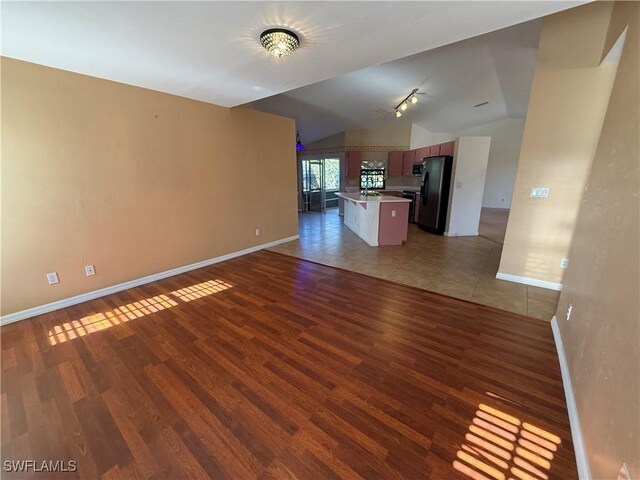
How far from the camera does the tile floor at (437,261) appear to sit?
2.97m

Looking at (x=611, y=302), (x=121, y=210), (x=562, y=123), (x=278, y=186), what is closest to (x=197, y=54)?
(x=121, y=210)

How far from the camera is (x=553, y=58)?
2.78 metres

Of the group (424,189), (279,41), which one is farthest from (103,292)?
(424,189)

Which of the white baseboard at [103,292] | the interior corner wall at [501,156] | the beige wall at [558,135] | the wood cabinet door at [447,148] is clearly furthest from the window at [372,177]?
the beige wall at [558,135]

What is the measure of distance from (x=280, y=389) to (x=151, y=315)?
69.8 inches

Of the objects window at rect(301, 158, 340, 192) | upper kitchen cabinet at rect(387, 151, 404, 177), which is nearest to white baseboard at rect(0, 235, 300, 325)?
window at rect(301, 158, 340, 192)

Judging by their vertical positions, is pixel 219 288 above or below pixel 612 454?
below

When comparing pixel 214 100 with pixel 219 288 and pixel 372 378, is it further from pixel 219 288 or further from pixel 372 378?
pixel 372 378

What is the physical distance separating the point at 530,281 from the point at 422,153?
472 cm

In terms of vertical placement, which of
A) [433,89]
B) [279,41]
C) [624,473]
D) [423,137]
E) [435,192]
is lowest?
[624,473]

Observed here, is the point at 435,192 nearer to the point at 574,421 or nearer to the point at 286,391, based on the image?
the point at 574,421

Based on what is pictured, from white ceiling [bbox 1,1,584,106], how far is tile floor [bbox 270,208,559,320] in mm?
2598

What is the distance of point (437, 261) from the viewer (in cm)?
417

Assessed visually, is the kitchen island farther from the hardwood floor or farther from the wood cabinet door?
the hardwood floor
